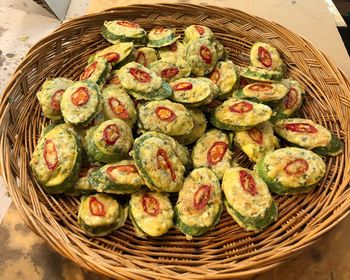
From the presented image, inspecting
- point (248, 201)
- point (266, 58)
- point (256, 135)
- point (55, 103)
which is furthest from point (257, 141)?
point (55, 103)

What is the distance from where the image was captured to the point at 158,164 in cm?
107

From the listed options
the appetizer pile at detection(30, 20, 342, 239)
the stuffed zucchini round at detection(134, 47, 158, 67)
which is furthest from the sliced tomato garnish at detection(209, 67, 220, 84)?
the stuffed zucchini round at detection(134, 47, 158, 67)

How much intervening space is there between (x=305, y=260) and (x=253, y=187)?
0.30 meters

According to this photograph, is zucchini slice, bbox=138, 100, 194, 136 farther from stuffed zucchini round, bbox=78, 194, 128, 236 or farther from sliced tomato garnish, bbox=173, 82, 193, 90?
stuffed zucchini round, bbox=78, 194, 128, 236

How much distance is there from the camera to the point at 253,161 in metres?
1.23

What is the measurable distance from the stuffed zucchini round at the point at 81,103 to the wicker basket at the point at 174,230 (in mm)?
173

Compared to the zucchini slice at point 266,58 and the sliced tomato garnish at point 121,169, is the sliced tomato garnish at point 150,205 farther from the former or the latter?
the zucchini slice at point 266,58

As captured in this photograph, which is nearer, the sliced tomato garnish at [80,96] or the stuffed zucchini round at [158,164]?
the stuffed zucchini round at [158,164]

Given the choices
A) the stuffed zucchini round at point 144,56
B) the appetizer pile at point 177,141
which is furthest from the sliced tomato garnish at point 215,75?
the stuffed zucchini round at point 144,56

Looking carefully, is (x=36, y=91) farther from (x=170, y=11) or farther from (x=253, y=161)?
(x=253, y=161)

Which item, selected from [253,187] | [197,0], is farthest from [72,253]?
[197,0]

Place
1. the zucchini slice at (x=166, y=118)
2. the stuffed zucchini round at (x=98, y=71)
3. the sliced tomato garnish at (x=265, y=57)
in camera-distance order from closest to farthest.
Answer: the zucchini slice at (x=166, y=118) < the stuffed zucchini round at (x=98, y=71) < the sliced tomato garnish at (x=265, y=57)

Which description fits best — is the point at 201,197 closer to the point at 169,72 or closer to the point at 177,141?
the point at 177,141

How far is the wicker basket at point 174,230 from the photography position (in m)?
0.95
